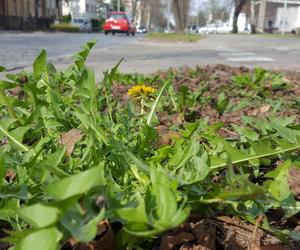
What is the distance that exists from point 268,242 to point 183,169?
0.27 metres

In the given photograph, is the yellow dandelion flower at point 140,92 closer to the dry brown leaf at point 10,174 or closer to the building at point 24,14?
the dry brown leaf at point 10,174

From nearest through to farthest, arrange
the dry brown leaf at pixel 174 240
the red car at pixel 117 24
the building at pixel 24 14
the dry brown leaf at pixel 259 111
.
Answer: the dry brown leaf at pixel 174 240 < the dry brown leaf at pixel 259 111 < the building at pixel 24 14 < the red car at pixel 117 24

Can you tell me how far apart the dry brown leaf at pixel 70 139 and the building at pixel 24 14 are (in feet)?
129

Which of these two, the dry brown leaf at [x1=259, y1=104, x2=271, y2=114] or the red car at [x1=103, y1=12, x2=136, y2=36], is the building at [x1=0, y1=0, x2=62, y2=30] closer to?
the red car at [x1=103, y1=12, x2=136, y2=36]

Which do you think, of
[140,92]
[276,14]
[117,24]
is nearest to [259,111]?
[140,92]

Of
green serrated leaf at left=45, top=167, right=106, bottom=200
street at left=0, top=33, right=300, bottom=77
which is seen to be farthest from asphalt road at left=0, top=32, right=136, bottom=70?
green serrated leaf at left=45, top=167, right=106, bottom=200

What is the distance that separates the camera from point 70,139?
1394 mm

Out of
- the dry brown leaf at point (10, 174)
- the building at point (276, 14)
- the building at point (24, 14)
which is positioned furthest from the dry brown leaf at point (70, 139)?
the building at point (276, 14)

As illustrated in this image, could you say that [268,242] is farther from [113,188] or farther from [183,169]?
[113,188]

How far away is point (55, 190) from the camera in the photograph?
66cm

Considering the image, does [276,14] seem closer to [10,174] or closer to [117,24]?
[117,24]

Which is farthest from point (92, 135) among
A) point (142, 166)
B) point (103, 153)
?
point (142, 166)

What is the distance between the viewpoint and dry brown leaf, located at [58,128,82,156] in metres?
1.35

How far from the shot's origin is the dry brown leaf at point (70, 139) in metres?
1.35
